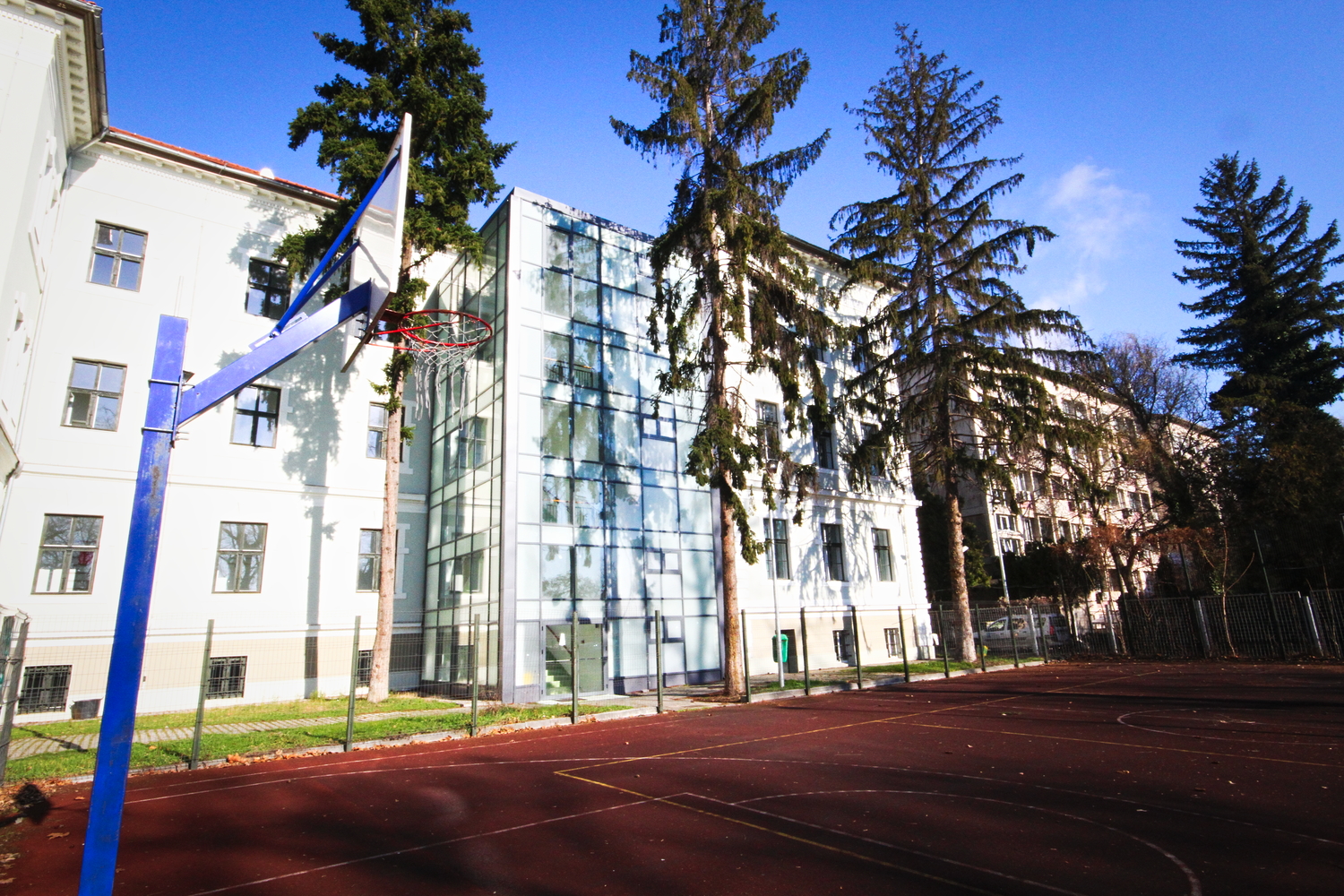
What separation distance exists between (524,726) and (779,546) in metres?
14.0

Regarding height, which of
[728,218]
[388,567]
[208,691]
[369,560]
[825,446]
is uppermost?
[728,218]

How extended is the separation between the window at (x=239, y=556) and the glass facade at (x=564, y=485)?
16.8 feet

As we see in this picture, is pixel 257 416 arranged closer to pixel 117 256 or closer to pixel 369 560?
pixel 369 560

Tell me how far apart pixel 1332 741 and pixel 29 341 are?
1124 inches

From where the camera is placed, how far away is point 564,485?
2084 cm

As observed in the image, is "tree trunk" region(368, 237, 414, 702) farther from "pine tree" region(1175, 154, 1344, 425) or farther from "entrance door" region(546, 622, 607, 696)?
"pine tree" region(1175, 154, 1344, 425)

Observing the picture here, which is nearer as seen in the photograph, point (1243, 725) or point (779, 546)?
point (1243, 725)

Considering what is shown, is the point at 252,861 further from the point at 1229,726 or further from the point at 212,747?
the point at 1229,726

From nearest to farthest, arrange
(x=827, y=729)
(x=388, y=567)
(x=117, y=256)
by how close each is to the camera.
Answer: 1. (x=827, y=729)
2. (x=388, y=567)
3. (x=117, y=256)

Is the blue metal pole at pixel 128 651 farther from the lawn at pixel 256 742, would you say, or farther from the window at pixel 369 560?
the window at pixel 369 560

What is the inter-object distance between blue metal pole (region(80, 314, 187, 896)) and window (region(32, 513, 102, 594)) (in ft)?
65.3

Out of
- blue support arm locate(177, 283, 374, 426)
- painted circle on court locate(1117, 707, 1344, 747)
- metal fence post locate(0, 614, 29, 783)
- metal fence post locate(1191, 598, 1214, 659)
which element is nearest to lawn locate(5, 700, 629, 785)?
metal fence post locate(0, 614, 29, 783)

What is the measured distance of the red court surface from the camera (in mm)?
5184

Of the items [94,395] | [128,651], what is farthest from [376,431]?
[128,651]
